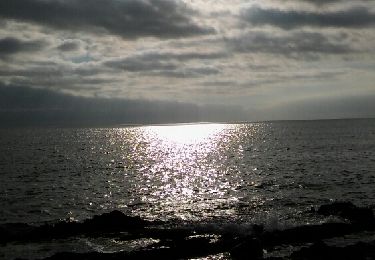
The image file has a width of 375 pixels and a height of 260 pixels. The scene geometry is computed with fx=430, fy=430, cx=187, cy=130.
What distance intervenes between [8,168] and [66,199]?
45874 mm

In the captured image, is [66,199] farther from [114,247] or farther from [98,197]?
[114,247]

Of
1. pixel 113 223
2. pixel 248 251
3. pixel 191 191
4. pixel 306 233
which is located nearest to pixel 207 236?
pixel 248 251

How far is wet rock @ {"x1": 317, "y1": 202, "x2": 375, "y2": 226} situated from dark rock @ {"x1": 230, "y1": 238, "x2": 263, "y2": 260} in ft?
45.0

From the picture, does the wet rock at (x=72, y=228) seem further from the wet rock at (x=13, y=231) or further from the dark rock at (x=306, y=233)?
the dark rock at (x=306, y=233)

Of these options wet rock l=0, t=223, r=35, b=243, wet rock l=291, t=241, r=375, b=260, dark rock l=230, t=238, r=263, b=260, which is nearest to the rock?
wet rock l=0, t=223, r=35, b=243

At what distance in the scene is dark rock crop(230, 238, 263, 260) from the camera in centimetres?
2730

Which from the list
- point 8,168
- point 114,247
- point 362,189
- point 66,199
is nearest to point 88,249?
point 114,247

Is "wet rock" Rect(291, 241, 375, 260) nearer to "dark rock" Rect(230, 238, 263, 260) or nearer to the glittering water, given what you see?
"dark rock" Rect(230, 238, 263, 260)

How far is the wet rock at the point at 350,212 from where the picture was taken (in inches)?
1471

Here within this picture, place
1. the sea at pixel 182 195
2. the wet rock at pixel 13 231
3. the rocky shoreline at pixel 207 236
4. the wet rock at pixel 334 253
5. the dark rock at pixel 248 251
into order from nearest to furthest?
the wet rock at pixel 334 253
the dark rock at pixel 248 251
the rocky shoreline at pixel 207 236
the wet rock at pixel 13 231
the sea at pixel 182 195

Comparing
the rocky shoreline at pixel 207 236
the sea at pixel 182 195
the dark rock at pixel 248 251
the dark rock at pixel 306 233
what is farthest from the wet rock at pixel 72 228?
the dark rock at pixel 248 251

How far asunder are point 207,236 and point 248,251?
635cm

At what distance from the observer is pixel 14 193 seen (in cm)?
5803

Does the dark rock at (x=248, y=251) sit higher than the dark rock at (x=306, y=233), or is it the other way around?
the dark rock at (x=248, y=251)
